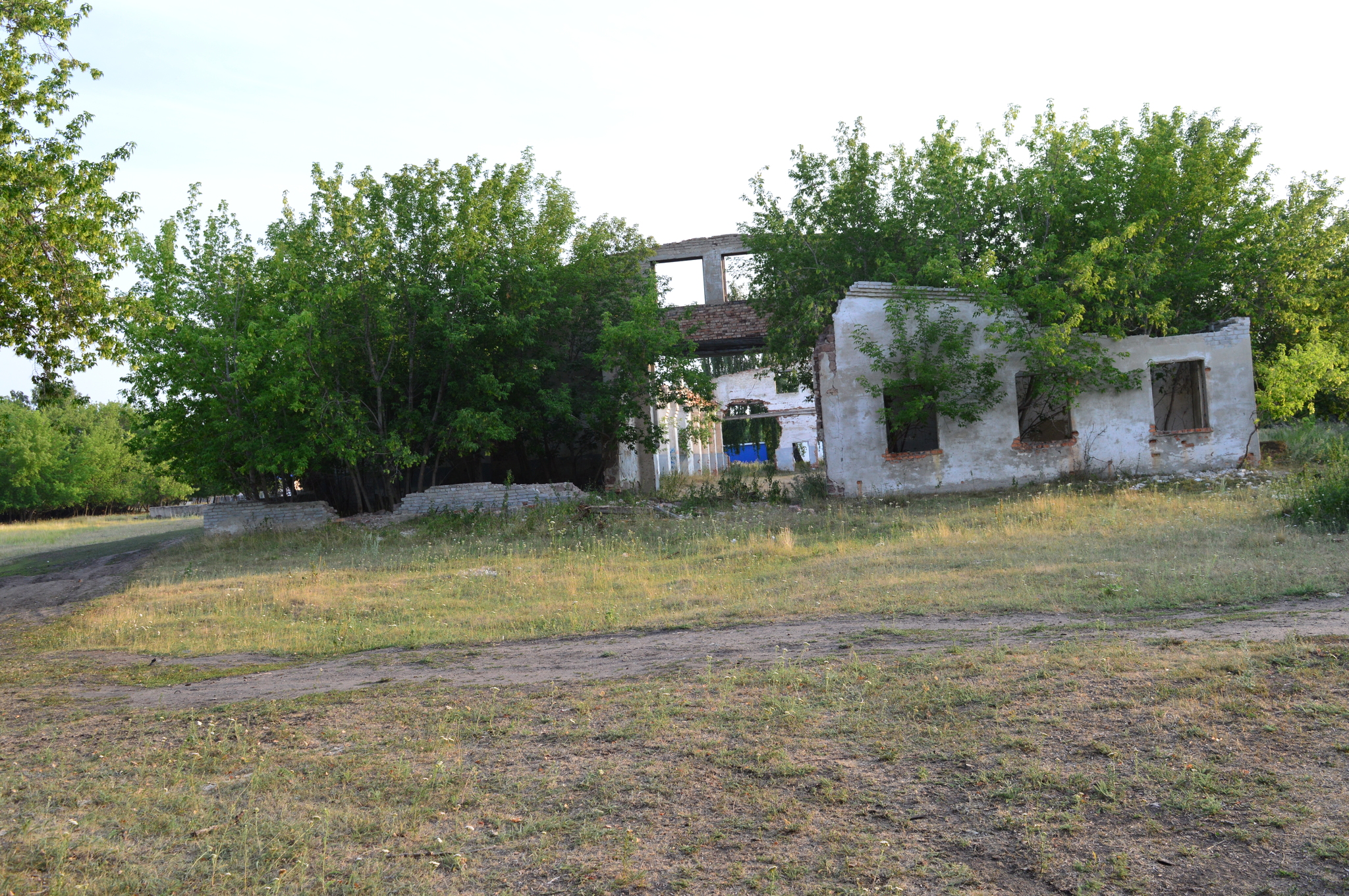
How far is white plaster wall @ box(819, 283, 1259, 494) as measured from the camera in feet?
62.2

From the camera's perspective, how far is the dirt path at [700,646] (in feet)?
23.0

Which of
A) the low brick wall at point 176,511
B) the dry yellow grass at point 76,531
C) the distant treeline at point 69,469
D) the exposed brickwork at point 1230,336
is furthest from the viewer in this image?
the low brick wall at point 176,511

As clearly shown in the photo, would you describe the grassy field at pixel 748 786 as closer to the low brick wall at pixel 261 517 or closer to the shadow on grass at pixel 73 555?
the shadow on grass at pixel 73 555

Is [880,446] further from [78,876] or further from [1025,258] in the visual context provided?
Result: [78,876]

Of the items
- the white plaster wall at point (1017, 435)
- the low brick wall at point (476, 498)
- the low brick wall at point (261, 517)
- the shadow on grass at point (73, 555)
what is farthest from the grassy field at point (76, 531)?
the white plaster wall at point (1017, 435)

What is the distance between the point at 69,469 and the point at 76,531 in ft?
43.5

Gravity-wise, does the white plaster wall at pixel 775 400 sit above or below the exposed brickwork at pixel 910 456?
above

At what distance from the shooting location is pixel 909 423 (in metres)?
20.5

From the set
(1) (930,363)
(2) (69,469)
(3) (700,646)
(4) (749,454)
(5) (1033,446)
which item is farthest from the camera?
(4) (749,454)

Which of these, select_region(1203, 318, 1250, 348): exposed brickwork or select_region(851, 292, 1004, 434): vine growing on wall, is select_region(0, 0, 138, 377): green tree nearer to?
select_region(851, 292, 1004, 434): vine growing on wall

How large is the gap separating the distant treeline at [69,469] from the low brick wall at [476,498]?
26175 mm

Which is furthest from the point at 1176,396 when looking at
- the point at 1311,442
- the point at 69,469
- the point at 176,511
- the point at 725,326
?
the point at 69,469

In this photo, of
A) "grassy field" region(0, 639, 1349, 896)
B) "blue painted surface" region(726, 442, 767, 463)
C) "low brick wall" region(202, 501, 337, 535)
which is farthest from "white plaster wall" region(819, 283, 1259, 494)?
"blue painted surface" region(726, 442, 767, 463)

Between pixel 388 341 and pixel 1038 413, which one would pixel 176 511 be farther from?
pixel 1038 413
